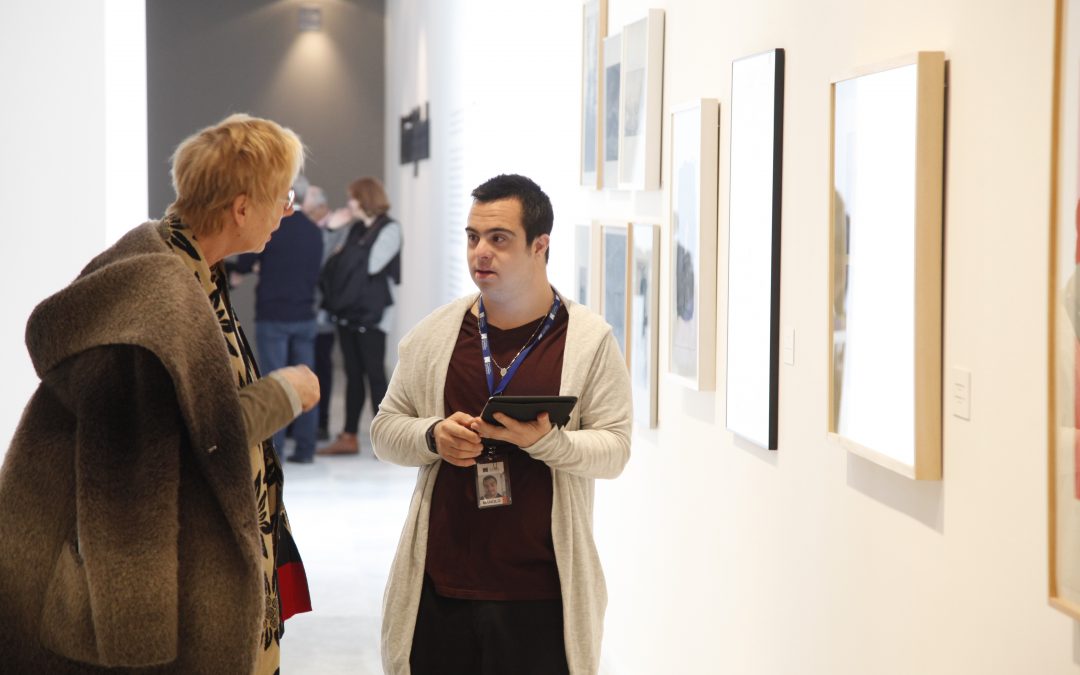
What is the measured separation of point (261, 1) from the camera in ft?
46.7

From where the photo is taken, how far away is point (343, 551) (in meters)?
7.02

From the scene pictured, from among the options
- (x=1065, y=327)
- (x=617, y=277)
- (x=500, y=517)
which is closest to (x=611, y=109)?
(x=617, y=277)

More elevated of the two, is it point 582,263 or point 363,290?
point 582,263

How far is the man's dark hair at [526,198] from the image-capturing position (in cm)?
295

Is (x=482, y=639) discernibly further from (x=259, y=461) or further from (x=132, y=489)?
(x=132, y=489)

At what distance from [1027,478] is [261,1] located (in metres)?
13.4

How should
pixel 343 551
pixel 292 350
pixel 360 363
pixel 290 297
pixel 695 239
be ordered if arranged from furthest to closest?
pixel 360 363
pixel 292 350
pixel 290 297
pixel 343 551
pixel 695 239

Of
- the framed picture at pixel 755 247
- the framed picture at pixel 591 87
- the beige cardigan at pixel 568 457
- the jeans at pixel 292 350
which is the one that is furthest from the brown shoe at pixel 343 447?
the beige cardigan at pixel 568 457

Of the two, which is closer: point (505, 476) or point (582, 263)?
point (505, 476)

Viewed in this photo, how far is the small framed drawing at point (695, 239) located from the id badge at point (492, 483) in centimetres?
115

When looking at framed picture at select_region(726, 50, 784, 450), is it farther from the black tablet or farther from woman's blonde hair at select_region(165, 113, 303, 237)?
woman's blonde hair at select_region(165, 113, 303, 237)

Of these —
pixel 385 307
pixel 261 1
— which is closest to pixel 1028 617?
pixel 385 307

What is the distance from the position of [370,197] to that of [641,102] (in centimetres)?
566

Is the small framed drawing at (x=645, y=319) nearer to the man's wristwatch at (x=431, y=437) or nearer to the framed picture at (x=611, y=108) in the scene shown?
the framed picture at (x=611, y=108)
